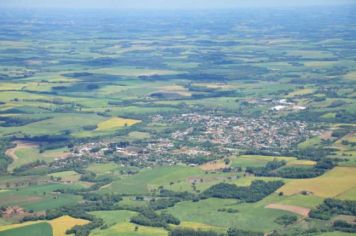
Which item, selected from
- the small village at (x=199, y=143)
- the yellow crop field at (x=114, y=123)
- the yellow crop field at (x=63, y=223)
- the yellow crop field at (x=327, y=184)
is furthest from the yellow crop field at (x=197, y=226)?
the yellow crop field at (x=114, y=123)

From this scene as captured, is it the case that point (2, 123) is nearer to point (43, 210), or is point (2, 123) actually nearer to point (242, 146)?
point (242, 146)

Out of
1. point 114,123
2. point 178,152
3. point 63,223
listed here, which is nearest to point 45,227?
point 63,223

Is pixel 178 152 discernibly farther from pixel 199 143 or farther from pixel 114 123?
pixel 114 123

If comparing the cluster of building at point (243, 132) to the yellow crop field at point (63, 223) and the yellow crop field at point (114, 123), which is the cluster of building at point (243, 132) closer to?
the yellow crop field at point (114, 123)

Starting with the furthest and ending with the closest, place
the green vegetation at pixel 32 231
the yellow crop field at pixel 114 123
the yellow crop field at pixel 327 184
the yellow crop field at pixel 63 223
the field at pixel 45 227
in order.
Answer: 1. the yellow crop field at pixel 114 123
2. the yellow crop field at pixel 327 184
3. the yellow crop field at pixel 63 223
4. the field at pixel 45 227
5. the green vegetation at pixel 32 231

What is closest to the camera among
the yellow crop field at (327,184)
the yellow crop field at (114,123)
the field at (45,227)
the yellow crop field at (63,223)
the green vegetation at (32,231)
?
the green vegetation at (32,231)

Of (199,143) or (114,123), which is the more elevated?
(199,143)

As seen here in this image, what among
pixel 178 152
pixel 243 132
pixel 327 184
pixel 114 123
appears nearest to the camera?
pixel 327 184
